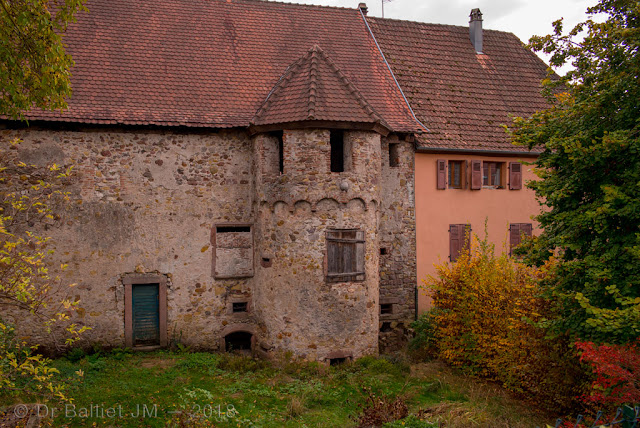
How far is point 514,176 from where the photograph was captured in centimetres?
1519

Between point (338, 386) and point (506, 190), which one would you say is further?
point (506, 190)

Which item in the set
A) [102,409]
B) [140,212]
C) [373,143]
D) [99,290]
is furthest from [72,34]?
[102,409]

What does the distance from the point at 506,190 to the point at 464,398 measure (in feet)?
22.8

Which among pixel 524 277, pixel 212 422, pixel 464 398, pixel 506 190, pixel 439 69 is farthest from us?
pixel 439 69

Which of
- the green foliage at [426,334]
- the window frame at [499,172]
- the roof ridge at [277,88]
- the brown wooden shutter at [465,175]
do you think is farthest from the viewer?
the window frame at [499,172]

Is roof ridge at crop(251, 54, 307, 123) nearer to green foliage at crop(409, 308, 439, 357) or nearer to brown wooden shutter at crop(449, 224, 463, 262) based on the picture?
brown wooden shutter at crop(449, 224, 463, 262)

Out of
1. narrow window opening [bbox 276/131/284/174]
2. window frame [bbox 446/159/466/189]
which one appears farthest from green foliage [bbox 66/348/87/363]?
window frame [bbox 446/159/466/189]

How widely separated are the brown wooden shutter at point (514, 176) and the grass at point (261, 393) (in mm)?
5997

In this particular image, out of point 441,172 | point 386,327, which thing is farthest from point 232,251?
point 441,172

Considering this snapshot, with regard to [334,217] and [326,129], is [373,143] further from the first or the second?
[334,217]

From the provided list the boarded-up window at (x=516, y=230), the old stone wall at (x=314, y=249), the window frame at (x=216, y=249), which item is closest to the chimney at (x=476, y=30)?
the boarded-up window at (x=516, y=230)

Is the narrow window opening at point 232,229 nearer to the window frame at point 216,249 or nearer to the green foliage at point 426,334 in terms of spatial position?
the window frame at point 216,249

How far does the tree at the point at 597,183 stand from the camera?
7.55 metres

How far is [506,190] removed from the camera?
15.2 m
